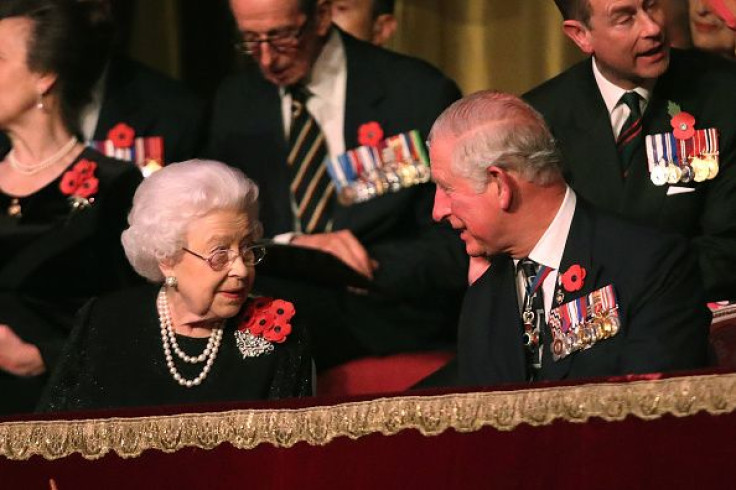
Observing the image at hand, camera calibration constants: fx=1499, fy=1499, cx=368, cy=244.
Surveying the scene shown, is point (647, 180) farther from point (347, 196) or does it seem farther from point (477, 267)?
point (347, 196)

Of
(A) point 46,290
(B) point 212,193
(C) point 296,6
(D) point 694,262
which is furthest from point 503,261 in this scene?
(A) point 46,290

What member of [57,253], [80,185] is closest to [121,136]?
[80,185]

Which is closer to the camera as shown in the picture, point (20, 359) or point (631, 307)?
point (631, 307)

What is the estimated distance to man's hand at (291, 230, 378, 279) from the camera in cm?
397

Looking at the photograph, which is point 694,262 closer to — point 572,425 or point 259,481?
point 572,425

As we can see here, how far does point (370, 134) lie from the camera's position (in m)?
4.11

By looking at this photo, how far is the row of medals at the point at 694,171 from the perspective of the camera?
3.72 metres

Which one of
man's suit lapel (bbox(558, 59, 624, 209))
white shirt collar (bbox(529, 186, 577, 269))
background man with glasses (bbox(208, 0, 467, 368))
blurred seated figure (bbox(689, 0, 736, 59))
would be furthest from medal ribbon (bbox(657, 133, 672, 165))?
background man with glasses (bbox(208, 0, 467, 368))

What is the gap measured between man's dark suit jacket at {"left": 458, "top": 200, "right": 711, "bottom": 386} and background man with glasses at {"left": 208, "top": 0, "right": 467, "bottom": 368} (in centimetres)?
61

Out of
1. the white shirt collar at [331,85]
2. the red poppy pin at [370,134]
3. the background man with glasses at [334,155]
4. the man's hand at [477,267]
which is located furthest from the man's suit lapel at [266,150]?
the man's hand at [477,267]

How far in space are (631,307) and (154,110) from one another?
1.66m

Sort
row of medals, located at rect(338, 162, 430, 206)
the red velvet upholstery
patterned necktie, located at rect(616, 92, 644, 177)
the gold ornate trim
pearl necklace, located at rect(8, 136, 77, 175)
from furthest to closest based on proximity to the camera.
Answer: pearl necklace, located at rect(8, 136, 77, 175) → row of medals, located at rect(338, 162, 430, 206) → the red velvet upholstery → patterned necktie, located at rect(616, 92, 644, 177) → the gold ornate trim

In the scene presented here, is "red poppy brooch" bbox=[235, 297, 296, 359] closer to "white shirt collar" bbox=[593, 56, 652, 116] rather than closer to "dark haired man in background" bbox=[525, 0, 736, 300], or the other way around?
"dark haired man in background" bbox=[525, 0, 736, 300]

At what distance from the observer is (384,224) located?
4.05m
